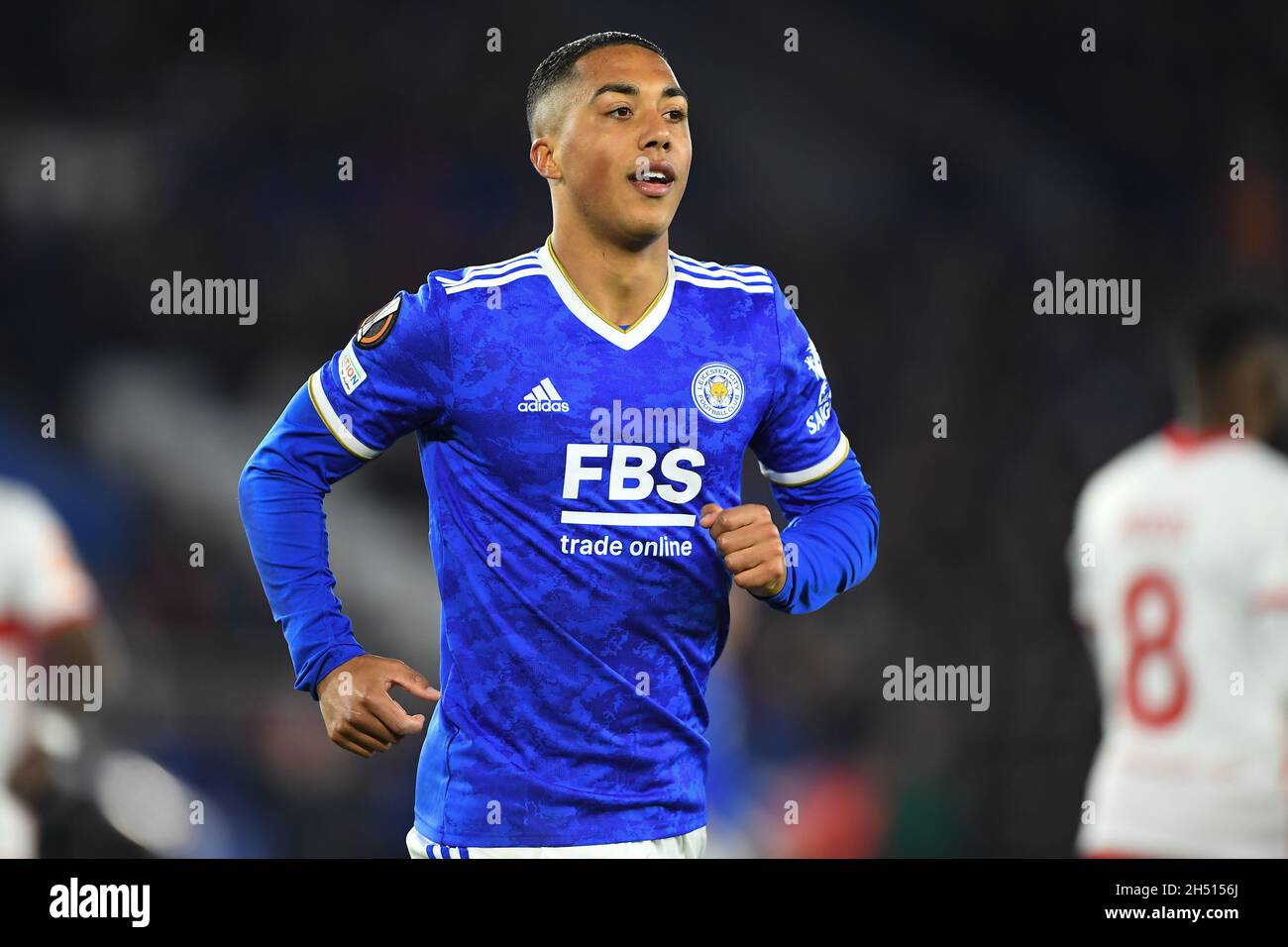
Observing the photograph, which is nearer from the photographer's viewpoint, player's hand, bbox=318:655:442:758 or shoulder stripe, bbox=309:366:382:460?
player's hand, bbox=318:655:442:758

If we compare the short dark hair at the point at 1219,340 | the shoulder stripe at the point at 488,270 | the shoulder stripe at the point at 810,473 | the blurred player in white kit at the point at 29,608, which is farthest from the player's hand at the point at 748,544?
the blurred player in white kit at the point at 29,608

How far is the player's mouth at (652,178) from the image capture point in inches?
122

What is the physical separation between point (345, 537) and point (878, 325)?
3123mm

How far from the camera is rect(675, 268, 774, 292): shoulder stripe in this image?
3248 millimetres

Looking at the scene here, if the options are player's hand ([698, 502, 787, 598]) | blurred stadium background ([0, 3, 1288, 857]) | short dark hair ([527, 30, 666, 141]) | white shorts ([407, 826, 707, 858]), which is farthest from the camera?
blurred stadium background ([0, 3, 1288, 857])

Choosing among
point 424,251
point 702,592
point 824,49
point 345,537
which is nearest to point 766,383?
point 702,592

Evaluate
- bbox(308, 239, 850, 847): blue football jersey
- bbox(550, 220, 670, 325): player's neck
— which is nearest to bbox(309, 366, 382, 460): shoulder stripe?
bbox(308, 239, 850, 847): blue football jersey

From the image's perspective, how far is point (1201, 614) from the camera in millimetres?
4656

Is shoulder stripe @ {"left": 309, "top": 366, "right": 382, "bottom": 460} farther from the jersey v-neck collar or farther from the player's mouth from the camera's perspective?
the player's mouth

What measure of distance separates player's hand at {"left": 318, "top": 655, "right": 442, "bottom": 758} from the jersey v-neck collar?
76 centimetres

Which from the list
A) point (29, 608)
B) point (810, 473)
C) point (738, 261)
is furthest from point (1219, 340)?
point (738, 261)

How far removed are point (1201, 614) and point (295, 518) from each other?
2.82 metres

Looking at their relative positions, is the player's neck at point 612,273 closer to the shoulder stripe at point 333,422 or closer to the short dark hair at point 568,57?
the short dark hair at point 568,57

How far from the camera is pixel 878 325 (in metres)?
8.72
